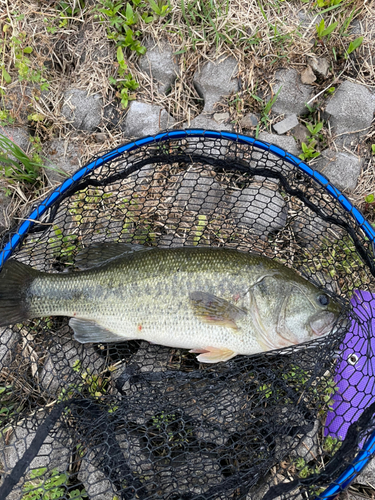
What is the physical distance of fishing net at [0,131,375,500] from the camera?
266 centimetres

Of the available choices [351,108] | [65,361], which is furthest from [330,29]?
[65,361]

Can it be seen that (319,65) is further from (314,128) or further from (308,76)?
(314,128)

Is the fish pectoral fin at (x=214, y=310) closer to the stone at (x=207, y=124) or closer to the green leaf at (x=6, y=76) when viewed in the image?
the stone at (x=207, y=124)

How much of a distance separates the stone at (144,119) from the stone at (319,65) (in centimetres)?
151

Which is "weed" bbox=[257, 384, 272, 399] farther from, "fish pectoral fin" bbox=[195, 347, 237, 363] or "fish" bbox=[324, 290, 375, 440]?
"fish" bbox=[324, 290, 375, 440]

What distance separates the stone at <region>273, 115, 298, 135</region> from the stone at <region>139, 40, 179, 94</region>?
1154 mm

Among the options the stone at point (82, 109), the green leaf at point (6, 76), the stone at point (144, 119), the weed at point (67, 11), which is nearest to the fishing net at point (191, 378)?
the stone at point (144, 119)

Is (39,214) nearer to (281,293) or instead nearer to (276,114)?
(281,293)

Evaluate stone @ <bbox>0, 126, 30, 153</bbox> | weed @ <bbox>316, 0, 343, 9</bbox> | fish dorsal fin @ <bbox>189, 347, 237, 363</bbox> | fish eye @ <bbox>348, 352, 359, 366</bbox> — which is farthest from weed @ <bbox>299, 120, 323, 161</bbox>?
stone @ <bbox>0, 126, 30, 153</bbox>

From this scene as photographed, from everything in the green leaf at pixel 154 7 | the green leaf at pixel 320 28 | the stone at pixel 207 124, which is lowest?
the stone at pixel 207 124

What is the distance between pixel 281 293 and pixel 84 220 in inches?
75.4

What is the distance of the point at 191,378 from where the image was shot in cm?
307

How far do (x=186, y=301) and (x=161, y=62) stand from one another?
8.12 feet

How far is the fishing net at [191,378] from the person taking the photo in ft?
8.73
